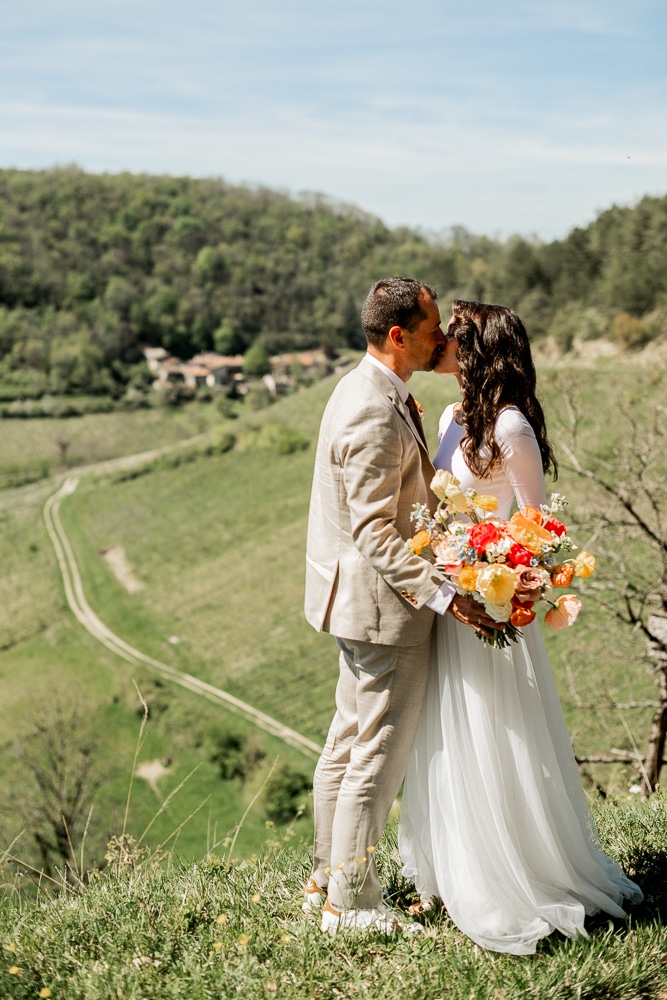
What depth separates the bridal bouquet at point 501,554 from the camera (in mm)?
2172

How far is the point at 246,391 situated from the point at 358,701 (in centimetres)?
7160

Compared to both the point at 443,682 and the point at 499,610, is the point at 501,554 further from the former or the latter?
the point at 443,682

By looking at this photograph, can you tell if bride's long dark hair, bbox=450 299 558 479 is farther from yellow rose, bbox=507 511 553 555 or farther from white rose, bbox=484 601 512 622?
white rose, bbox=484 601 512 622

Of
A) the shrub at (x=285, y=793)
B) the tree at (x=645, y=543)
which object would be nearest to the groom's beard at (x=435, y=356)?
the tree at (x=645, y=543)

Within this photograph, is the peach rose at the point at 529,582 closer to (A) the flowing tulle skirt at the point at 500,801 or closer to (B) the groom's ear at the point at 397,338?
(A) the flowing tulle skirt at the point at 500,801

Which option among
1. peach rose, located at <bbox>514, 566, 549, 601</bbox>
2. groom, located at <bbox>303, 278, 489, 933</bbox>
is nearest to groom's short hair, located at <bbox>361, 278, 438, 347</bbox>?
groom, located at <bbox>303, 278, 489, 933</bbox>

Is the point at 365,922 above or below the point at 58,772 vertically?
above

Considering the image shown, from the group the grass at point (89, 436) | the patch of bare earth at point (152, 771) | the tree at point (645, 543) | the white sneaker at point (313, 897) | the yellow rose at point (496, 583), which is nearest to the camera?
the yellow rose at point (496, 583)

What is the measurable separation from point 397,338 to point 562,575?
780 mm

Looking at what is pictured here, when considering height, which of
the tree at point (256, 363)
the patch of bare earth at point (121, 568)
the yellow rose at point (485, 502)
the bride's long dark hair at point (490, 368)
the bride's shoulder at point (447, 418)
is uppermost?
the bride's long dark hair at point (490, 368)

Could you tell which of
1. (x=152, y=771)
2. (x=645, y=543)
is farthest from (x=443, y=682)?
(x=152, y=771)

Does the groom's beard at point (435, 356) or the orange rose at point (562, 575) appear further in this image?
the groom's beard at point (435, 356)

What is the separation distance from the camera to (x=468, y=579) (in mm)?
2176

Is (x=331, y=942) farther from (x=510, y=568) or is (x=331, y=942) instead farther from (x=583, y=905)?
(x=510, y=568)
